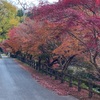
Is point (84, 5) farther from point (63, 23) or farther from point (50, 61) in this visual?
point (50, 61)

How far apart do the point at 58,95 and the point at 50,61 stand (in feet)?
50.1

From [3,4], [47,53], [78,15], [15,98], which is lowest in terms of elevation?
[15,98]

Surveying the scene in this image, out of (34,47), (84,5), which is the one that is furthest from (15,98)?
(34,47)

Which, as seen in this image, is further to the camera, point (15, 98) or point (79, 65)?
point (79, 65)

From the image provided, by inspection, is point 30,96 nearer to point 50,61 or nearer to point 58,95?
point 58,95

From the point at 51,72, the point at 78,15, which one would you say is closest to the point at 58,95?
the point at 78,15

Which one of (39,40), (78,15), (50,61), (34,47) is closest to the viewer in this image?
(78,15)

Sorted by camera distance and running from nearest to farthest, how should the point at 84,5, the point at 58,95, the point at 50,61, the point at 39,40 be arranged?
the point at 84,5 < the point at 58,95 < the point at 39,40 < the point at 50,61

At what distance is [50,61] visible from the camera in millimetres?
28734

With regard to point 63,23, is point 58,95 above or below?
below

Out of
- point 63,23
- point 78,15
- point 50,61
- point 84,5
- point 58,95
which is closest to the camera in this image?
point 78,15

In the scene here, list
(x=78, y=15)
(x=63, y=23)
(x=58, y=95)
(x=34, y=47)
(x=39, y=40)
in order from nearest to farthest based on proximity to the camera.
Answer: (x=78, y=15)
(x=63, y=23)
(x=58, y=95)
(x=39, y=40)
(x=34, y=47)

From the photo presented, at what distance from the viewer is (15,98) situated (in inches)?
481

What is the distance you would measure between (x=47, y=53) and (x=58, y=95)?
13144 millimetres
